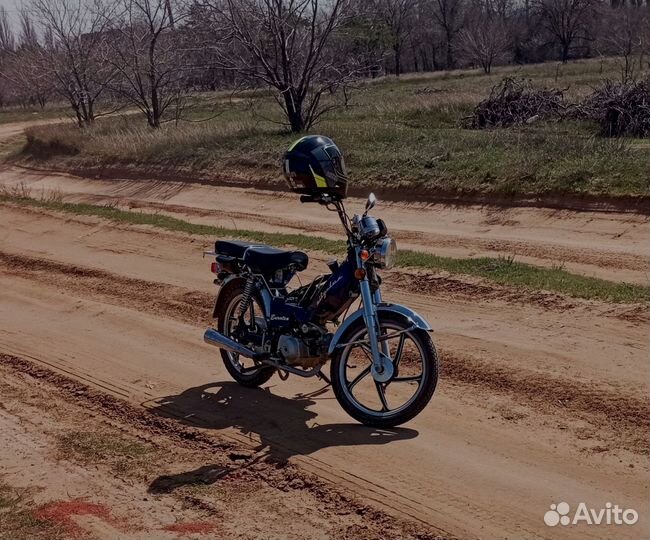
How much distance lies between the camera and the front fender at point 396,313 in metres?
5.31

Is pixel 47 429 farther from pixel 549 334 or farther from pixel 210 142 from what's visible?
pixel 210 142

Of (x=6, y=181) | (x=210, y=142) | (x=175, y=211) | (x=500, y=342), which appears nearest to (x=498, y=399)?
(x=500, y=342)

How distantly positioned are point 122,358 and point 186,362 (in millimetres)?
632

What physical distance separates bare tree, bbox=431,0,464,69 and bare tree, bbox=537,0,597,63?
7958 millimetres

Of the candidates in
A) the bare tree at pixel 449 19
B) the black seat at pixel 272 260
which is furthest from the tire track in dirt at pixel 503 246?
the bare tree at pixel 449 19

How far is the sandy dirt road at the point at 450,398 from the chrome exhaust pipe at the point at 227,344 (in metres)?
0.36

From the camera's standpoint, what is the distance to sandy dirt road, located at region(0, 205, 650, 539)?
15.2 feet

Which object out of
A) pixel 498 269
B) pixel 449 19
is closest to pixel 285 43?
pixel 498 269

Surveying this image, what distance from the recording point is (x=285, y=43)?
21188 millimetres

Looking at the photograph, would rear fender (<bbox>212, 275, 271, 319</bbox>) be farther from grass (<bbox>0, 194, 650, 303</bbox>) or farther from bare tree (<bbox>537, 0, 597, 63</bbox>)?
bare tree (<bbox>537, 0, 597, 63</bbox>)

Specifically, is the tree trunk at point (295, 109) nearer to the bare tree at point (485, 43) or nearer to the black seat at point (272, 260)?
the black seat at point (272, 260)

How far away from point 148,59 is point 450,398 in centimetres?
2309

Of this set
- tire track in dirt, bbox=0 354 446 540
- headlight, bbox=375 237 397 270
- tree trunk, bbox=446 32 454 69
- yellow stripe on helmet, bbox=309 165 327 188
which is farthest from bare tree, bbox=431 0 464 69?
headlight, bbox=375 237 397 270

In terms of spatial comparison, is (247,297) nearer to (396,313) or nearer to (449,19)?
(396,313)
